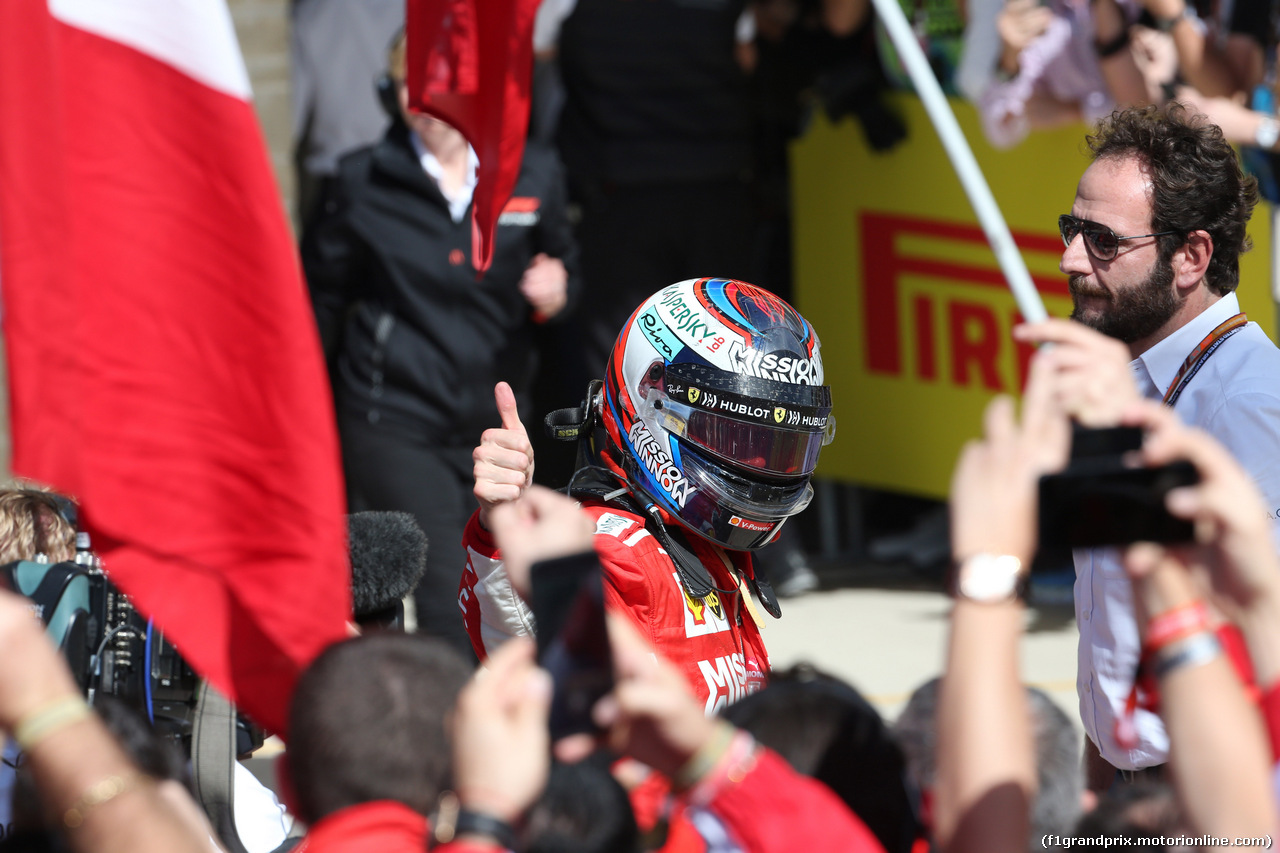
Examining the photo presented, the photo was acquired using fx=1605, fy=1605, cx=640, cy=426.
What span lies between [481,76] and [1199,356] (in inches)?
68.4

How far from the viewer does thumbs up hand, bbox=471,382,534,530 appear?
322cm

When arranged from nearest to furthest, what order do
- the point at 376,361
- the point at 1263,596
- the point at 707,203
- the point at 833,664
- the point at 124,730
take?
the point at 1263,596, the point at 124,730, the point at 376,361, the point at 833,664, the point at 707,203

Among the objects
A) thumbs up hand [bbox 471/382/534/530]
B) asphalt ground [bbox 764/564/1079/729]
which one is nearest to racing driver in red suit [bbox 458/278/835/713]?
thumbs up hand [bbox 471/382/534/530]

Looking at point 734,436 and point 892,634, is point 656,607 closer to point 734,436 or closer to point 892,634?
point 734,436

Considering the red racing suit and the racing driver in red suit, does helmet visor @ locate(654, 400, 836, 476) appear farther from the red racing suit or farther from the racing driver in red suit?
the red racing suit

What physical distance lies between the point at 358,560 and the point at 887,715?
3.56 metres

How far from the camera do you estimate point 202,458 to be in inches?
101

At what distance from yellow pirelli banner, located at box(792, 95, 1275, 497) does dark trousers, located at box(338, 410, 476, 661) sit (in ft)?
9.43

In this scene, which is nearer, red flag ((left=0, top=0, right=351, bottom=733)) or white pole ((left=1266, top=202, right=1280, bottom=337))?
red flag ((left=0, top=0, right=351, bottom=733))

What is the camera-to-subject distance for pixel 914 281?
820 cm

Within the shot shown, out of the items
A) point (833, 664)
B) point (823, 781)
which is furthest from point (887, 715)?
point (823, 781)

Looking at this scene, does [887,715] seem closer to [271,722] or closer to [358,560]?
[358,560]

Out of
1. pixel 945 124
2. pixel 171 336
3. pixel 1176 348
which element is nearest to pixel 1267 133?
pixel 945 124

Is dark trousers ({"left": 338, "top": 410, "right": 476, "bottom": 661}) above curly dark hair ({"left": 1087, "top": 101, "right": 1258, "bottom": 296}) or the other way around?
the other way around
